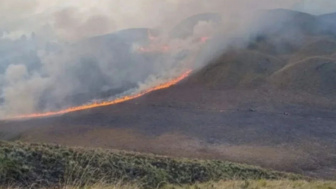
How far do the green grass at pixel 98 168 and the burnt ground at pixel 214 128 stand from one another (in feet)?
39.8

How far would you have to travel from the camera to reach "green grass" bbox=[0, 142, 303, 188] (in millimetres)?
12435

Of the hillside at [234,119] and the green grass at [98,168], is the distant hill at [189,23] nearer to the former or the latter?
the hillside at [234,119]

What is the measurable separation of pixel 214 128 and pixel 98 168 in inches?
1242

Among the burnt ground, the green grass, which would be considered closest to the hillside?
the burnt ground

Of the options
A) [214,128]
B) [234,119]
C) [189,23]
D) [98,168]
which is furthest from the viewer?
[189,23]

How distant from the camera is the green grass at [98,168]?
1244 centimetres

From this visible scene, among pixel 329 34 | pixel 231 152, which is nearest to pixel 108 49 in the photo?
pixel 329 34

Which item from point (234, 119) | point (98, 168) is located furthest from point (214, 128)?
point (98, 168)

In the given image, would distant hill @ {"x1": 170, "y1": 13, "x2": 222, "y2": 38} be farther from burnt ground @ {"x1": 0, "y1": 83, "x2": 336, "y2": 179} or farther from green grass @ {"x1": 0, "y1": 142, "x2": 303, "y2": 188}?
green grass @ {"x1": 0, "y1": 142, "x2": 303, "y2": 188}

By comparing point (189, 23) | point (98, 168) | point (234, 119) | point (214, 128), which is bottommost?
point (98, 168)

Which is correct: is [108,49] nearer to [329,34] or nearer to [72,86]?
[72,86]

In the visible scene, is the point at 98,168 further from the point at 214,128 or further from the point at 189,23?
the point at 189,23

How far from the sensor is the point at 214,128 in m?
44.6

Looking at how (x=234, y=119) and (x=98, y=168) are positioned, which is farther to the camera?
(x=234, y=119)
